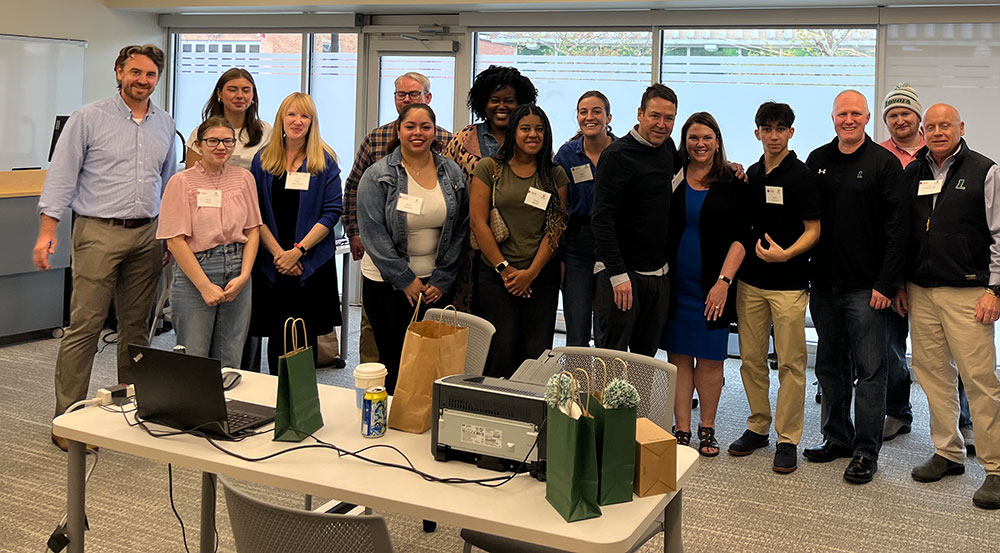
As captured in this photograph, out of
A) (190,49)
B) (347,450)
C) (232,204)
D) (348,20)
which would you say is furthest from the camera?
(190,49)

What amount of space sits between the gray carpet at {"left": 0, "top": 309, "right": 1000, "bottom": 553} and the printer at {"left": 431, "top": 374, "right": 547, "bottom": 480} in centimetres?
118

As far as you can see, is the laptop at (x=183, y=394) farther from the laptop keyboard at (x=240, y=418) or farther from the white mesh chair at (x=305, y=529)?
the white mesh chair at (x=305, y=529)

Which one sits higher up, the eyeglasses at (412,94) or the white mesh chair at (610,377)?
the eyeglasses at (412,94)

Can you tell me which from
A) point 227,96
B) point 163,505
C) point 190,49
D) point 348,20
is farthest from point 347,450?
point 190,49

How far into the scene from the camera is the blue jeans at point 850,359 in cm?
384

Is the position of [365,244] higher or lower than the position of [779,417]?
higher

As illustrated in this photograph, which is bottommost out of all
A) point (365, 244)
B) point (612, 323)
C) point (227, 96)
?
point (612, 323)

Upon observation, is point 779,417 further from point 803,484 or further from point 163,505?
point 163,505

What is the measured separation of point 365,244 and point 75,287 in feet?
4.32

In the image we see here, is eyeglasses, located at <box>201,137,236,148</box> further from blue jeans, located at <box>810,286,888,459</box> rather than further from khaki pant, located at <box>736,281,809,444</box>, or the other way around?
blue jeans, located at <box>810,286,888,459</box>

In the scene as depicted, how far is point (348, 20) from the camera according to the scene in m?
7.32

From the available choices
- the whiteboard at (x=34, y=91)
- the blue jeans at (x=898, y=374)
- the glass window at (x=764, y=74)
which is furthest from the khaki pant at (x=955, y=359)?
the whiteboard at (x=34, y=91)

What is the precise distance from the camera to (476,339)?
2.97 m

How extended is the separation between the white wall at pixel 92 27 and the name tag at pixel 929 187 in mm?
6635
